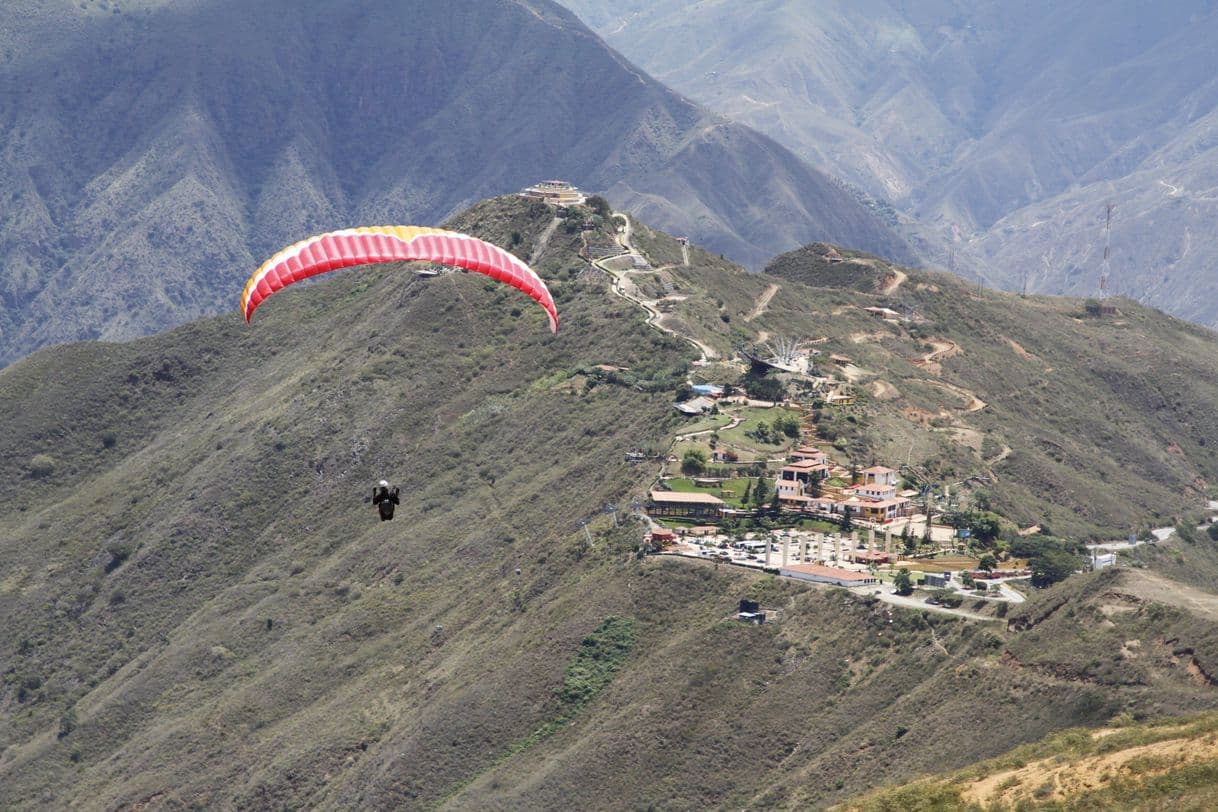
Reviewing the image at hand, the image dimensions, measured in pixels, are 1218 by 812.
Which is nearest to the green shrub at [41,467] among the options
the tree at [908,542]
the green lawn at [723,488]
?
the green lawn at [723,488]

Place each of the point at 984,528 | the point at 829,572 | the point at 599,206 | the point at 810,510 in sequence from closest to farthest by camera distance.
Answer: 1. the point at 829,572
2. the point at 810,510
3. the point at 984,528
4. the point at 599,206

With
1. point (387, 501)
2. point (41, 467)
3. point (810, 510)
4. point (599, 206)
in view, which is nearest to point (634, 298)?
point (599, 206)

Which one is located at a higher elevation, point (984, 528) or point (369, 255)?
point (369, 255)

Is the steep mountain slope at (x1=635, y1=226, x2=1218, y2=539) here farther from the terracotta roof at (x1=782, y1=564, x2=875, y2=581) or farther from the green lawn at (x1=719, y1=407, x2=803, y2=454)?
the terracotta roof at (x1=782, y1=564, x2=875, y2=581)

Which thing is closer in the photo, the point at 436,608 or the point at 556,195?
the point at 436,608

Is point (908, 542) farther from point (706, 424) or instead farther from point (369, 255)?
point (369, 255)

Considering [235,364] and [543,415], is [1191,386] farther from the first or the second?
[235,364]

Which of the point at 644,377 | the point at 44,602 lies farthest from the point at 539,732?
the point at 44,602

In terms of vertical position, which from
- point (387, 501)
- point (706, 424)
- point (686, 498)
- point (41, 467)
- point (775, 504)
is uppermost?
point (41, 467)
